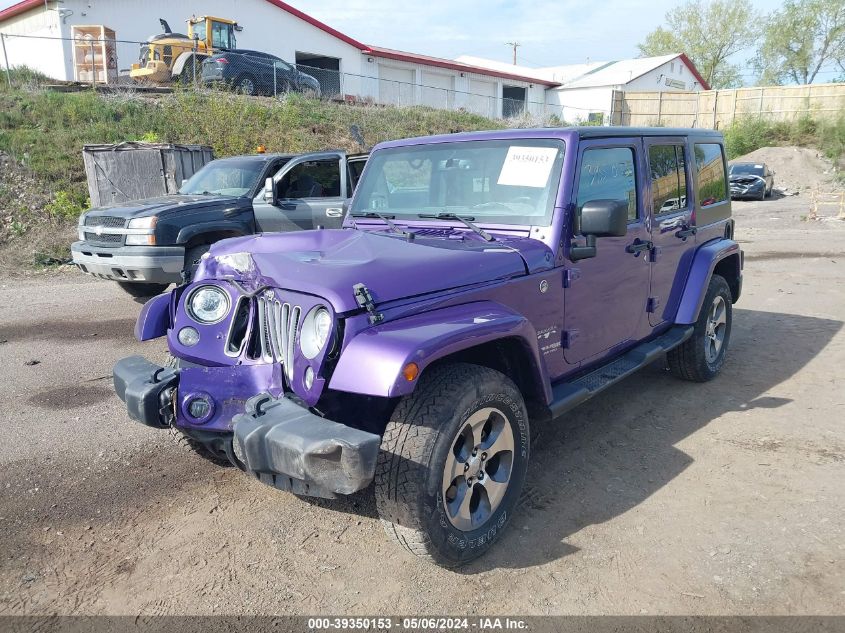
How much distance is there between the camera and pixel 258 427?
101 inches

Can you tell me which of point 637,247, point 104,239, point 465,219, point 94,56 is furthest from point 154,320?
point 94,56

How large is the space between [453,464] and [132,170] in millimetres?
10772

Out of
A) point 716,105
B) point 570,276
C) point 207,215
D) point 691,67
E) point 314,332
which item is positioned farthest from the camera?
point 691,67

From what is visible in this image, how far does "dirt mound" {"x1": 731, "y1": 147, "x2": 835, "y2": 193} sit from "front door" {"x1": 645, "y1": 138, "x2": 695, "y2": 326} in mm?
27068

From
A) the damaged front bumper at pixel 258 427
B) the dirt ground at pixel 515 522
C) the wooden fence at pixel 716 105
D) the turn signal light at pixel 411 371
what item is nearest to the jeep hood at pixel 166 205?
the dirt ground at pixel 515 522

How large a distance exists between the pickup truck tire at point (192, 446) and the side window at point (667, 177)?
10.7 feet

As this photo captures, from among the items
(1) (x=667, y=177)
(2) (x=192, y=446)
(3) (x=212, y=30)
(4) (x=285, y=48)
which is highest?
(4) (x=285, y=48)

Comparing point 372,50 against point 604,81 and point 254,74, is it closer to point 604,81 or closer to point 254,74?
point 254,74

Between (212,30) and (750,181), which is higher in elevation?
(212,30)

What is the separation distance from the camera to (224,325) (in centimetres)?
321

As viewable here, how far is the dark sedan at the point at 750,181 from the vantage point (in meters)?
25.1

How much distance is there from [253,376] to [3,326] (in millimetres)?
5735

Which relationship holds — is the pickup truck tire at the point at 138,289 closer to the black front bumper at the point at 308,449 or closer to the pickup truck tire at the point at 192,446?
the pickup truck tire at the point at 192,446

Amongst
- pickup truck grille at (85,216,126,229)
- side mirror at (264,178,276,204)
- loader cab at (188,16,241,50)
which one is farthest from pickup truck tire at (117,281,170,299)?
loader cab at (188,16,241,50)
